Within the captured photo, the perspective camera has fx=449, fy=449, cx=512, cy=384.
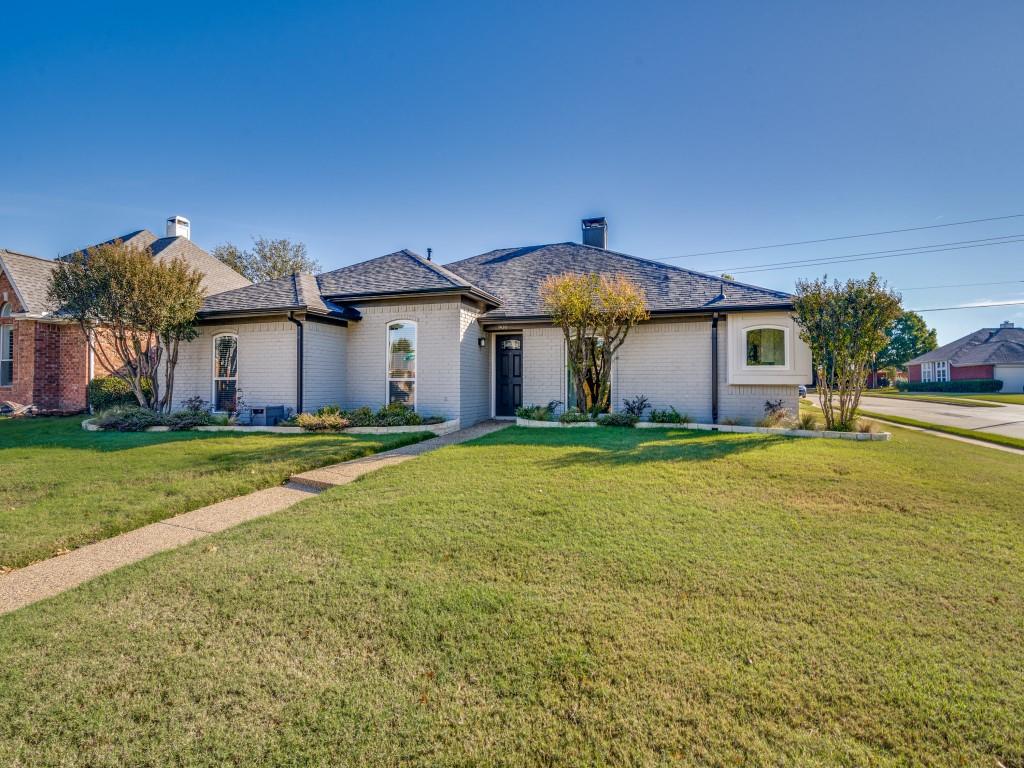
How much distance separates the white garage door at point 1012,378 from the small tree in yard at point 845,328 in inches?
1637

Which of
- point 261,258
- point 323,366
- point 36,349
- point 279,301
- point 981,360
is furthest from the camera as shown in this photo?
point 981,360

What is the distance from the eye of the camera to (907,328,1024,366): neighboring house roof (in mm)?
37219

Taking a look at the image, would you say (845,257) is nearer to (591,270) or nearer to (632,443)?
(591,270)

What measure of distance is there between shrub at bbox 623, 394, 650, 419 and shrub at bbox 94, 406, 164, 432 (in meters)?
11.5

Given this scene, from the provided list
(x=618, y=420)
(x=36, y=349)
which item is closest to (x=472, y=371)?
(x=618, y=420)

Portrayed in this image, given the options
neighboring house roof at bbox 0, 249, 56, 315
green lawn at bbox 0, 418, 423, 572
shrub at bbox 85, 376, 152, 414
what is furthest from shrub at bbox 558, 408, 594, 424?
neighboring house roof at bbox 0, 249, 56, 315

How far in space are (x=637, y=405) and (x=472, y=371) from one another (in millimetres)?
4455

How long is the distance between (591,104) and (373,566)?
1209cm

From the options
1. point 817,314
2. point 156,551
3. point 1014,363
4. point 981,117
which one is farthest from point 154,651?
point 1014,363

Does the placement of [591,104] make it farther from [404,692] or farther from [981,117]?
[404,692]

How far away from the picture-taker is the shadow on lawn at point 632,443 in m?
6.91

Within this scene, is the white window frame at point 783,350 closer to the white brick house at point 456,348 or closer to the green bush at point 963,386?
the white brick house at point 456,348

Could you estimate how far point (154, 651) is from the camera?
252 cm

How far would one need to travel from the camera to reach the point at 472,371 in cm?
1201
